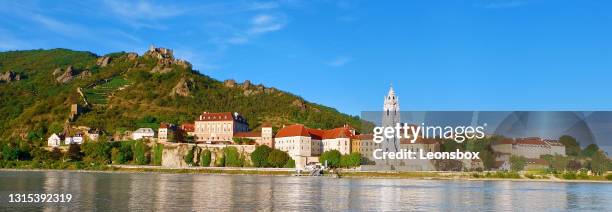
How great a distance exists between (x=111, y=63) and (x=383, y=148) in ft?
353

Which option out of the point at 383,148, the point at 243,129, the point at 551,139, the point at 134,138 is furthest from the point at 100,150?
the point at 551,139

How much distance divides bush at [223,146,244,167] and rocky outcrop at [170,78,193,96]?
177 ft

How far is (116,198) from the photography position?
105ft

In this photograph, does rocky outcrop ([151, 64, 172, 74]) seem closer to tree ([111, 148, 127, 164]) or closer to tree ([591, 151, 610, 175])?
tree ([111, 148, 127, 164])

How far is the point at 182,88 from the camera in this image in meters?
141

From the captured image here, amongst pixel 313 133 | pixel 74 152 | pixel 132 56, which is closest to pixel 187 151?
pixel 74 152

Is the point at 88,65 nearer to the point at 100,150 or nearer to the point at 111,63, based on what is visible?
the point at 111,63

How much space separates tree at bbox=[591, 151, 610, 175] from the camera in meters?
79.0

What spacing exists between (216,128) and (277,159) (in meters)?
21.6

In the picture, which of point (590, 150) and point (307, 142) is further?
point (307, 142)

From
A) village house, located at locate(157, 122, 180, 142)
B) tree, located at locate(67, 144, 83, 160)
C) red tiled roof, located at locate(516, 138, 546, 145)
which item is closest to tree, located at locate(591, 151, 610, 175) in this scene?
red tiled roof, located at locate(516, 138, 546, 145)

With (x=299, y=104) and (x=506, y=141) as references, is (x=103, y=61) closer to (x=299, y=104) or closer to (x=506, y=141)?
(x=299, y=104)

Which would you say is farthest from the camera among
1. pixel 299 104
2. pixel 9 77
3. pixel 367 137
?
pixel 9 77

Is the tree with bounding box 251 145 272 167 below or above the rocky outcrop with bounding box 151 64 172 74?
below
